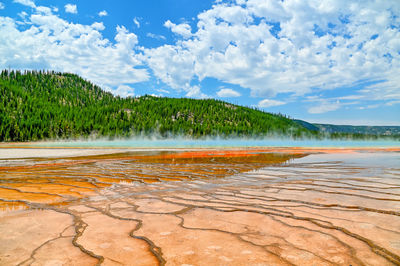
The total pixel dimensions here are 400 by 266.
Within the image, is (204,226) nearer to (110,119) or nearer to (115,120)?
(115,120)

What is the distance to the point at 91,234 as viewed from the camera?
12.3 ft

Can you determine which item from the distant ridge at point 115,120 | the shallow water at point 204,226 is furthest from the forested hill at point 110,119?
the shallow water at point 204,226

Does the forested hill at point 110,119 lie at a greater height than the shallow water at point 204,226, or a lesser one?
greater

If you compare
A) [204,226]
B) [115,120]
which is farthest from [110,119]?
[204,226]

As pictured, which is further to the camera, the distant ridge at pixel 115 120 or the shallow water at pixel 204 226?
the distant ridge at pixel 115 120

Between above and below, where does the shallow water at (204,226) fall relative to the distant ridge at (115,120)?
below

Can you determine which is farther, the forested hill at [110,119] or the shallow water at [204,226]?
the forested hill at [110,119]

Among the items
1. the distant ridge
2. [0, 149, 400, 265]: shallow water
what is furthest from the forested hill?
[0, 149, 400, 265]: shallow water

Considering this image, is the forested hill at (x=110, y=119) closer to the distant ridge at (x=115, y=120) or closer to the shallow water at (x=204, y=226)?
the distant ridge at (x=115, y=120)

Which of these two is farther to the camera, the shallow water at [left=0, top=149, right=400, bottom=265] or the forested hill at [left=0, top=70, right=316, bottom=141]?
the forested hill at [left=0, top=70, right=316, bottom=141]

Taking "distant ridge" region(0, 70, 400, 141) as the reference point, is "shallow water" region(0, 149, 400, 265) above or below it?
below

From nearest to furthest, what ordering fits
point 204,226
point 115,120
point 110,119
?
point 204,226, point 115,120, point 110,119

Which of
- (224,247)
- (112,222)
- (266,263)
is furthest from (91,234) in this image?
(266,263)

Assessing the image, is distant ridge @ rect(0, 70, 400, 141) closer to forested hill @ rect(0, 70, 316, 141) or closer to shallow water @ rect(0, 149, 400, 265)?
forested hill @ rect(0, 70, 316, 141)
